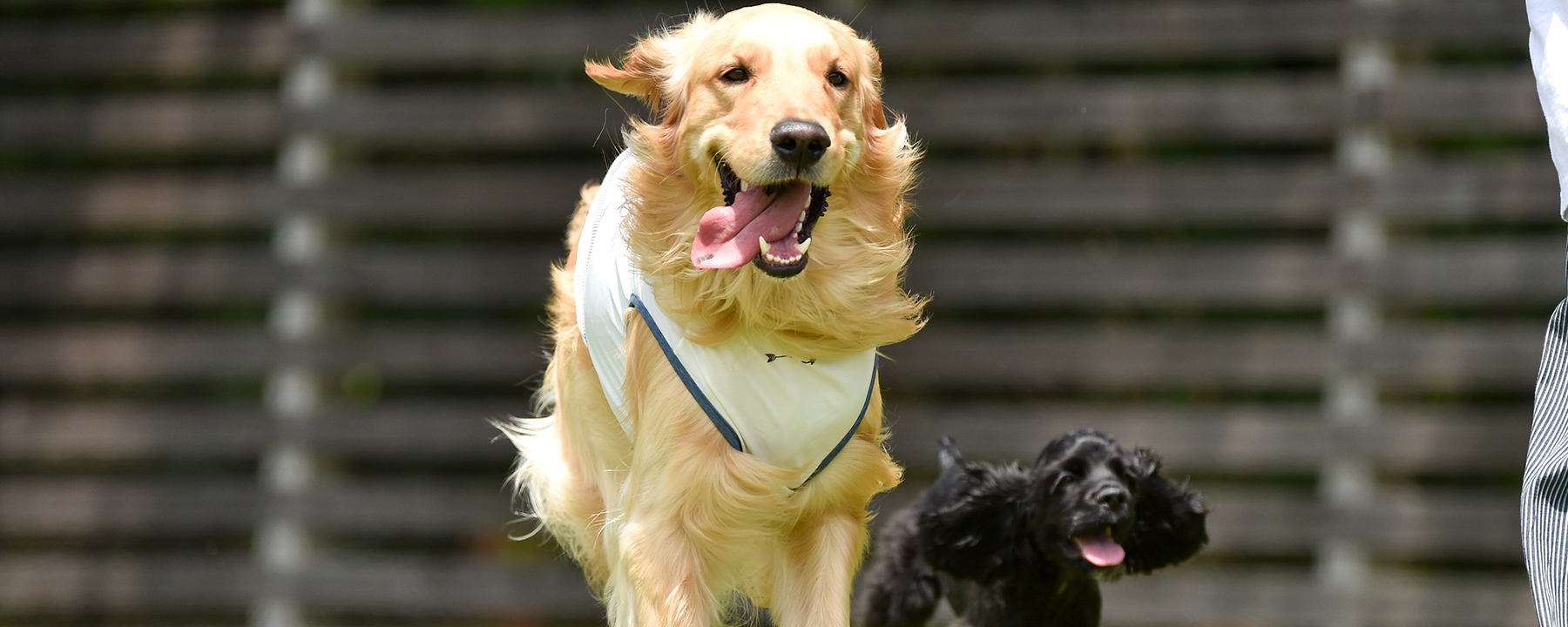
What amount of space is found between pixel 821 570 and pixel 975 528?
0.64 metres

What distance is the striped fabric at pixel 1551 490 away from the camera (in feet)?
5.25

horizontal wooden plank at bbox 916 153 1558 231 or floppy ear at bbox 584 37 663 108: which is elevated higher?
floppy ear at bbox 584 37 663 108

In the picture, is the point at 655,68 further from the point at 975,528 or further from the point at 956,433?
the point at 956,433

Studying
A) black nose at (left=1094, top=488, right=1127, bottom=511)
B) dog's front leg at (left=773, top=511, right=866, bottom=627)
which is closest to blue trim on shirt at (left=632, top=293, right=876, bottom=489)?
dog's front leg at (left=773, top=511, right=866, bottom=627)

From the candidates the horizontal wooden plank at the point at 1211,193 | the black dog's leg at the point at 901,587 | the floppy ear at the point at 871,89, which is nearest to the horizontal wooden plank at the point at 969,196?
the horizontal wooden plank at the point at 1211,193

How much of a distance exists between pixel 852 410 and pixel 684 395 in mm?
278

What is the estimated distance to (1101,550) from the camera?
8.12 feet

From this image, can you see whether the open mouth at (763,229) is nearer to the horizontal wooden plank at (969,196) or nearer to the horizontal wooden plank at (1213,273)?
the horizontal wooden plank at (969,196)

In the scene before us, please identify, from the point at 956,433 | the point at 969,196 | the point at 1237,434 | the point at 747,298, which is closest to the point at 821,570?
the point at 747,298

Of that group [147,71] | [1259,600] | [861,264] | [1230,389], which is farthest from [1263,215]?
[147,71]

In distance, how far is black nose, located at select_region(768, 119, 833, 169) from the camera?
71.4 inches

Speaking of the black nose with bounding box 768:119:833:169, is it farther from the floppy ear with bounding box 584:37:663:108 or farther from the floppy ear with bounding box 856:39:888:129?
the floppy ear with bounding box 584:37:663:108

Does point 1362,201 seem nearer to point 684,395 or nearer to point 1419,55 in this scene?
point 1419,55

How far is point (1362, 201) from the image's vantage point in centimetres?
401
